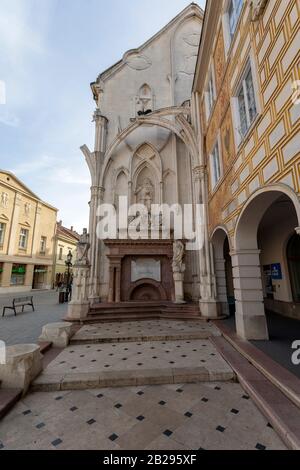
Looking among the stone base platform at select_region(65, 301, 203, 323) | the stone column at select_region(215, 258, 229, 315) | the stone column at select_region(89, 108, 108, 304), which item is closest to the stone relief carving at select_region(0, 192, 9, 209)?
the stone column at select_region(89, 108, 108, 304)

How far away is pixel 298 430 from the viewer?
2.35 metres

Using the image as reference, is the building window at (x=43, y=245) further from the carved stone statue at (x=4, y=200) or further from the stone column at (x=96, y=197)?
the stone column at (x=96, y=197)

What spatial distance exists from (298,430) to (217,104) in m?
8.29

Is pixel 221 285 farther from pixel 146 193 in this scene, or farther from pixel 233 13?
pixel 233 13

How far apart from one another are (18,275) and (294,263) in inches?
943

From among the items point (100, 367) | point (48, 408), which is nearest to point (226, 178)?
point (100, 367)

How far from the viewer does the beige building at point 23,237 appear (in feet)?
66.0

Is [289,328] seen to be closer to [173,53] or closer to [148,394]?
[148,394]

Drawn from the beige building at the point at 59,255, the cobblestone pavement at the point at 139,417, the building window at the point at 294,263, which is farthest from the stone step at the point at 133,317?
the beige building at the point at 59,255

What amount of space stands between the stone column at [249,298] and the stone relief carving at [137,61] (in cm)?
1424

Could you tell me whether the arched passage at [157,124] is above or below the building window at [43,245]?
above

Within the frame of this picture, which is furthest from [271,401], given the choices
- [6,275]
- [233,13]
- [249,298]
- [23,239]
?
[23,239]

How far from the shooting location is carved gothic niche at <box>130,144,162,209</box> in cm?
1192

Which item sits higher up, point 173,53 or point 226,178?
point 173,53
